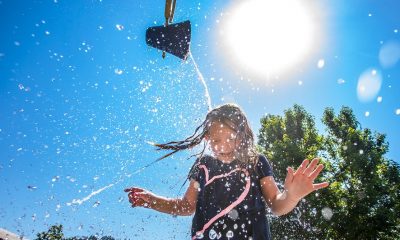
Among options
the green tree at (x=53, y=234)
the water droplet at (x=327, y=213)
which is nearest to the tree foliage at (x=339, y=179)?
the water droplet at (x=327, y=213)

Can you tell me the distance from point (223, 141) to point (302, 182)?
2.71ft

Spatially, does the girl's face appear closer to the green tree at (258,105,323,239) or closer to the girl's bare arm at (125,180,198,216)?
the girl's bare arm at (125,180,198,216)

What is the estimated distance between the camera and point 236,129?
2918mm

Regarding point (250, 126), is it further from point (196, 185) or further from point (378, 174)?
point (378, 174)

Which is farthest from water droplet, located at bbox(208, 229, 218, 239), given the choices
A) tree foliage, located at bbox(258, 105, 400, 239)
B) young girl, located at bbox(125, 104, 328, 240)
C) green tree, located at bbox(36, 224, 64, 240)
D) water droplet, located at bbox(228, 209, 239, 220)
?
green tree, located at bbox(36, 224, 64, 240)

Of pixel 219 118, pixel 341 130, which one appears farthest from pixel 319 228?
pixel 219 118

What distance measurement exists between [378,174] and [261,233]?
17.0m

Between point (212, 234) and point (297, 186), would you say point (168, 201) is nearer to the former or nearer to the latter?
point (212, 234)

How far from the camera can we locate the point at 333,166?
17734mm

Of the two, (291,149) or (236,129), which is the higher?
(291,149)

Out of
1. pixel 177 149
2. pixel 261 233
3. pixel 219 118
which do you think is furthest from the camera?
pixel 177 149

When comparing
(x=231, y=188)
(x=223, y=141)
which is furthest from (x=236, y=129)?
(x=231, y=188)

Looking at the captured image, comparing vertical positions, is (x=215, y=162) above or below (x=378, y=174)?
below

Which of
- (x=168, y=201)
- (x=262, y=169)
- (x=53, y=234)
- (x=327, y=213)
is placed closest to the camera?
(x=262, y=169)
